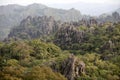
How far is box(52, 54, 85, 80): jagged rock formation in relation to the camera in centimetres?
6720

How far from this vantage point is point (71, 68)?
223 ft

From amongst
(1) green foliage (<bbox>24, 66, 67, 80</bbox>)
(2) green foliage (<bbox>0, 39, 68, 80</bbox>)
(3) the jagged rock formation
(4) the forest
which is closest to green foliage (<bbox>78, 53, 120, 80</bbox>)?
(4) the forest

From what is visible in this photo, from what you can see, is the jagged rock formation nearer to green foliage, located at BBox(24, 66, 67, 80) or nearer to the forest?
the forest

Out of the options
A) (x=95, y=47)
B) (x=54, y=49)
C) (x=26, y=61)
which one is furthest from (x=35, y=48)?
(x=95, y=47)

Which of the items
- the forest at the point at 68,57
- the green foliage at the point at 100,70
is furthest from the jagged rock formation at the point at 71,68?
the green foliage at the point at 100,70

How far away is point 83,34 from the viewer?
366 ft

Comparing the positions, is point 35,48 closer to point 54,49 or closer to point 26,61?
point 54,49

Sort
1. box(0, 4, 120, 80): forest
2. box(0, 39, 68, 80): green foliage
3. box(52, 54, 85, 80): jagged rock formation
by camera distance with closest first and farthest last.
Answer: box(0, 4, 120, 80): forest → box(52, 54, 85, 80): jagged rock formation → box(0, 39, 68, 80): green foliage

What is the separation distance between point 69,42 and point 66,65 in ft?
130

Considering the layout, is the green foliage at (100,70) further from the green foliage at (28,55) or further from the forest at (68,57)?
the green foliage at (28,55)

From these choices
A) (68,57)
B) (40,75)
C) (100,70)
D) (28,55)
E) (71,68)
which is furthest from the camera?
(28,55)

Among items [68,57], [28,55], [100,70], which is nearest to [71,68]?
[68,57]

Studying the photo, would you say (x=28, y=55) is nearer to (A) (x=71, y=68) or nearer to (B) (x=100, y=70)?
(A) (x=71, y=68)

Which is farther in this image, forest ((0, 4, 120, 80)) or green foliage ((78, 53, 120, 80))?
green foliage ((78, 53, 120, 80))
